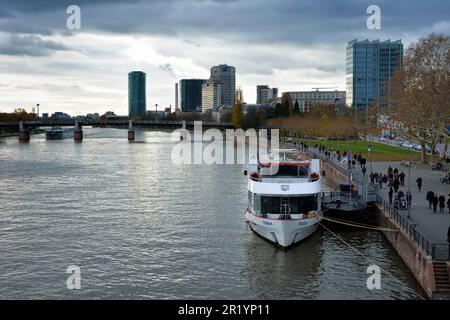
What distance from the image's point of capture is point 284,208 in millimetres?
32656

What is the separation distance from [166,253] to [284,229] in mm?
6029

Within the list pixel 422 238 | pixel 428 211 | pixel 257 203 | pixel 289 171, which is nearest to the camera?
pixel 422 238

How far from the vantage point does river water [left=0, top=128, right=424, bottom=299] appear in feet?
83.6

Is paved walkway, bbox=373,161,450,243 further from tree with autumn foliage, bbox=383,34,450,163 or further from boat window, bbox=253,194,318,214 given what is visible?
boat window, bbox=253,194,318,214

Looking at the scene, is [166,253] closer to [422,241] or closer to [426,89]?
[422,241]

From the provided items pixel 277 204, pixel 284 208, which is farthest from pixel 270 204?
pixel 284 208

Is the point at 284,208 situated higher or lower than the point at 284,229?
higher

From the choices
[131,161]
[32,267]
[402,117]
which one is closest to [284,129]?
[131,161]

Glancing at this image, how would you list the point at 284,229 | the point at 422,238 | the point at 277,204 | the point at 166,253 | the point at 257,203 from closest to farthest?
the point at 422,238 → the point at 166,253 → the point at 284,229 → the point at 277,204 → the point at 257,203

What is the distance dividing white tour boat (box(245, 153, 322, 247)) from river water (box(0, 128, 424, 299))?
77cm

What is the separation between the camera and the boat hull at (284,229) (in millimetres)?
31734
